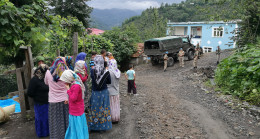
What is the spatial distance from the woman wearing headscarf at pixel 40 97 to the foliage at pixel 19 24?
0.71 meters

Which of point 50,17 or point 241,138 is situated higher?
point 50,17

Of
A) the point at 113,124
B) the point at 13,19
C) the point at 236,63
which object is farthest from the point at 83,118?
the point at 236,63

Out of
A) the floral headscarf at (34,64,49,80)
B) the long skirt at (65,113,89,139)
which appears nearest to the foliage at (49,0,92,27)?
the floral headscarf at (34,64,49,80)

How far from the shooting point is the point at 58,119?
3.87m

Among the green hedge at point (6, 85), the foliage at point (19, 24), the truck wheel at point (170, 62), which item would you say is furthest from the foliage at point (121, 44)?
the foliage at point (19, 24)

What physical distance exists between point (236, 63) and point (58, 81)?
23.3 feet

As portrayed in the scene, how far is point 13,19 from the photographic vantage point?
381 cm

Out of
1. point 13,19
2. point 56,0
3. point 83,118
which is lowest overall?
point 83,118

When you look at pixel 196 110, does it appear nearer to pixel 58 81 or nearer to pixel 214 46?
pixel 58 81

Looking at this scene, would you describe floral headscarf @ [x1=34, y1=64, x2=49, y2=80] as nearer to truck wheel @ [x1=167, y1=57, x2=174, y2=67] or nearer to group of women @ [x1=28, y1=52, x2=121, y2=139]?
group of women @ [x1=28, y1=52, x2=121, y2=139]

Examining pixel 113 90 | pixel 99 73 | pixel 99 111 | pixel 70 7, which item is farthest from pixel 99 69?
pixel 70 7

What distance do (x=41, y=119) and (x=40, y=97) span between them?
505 millimetres

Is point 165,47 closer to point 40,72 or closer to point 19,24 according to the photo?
point 40,72

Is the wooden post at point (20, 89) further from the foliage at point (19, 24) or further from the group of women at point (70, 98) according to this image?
the group of women at point (70, 98)
